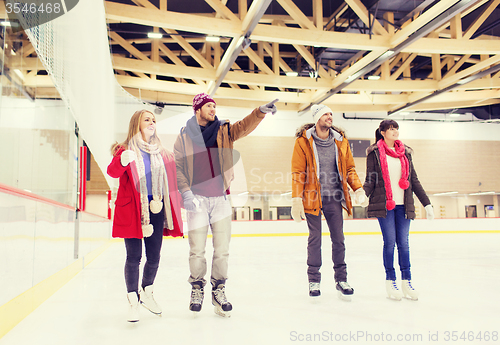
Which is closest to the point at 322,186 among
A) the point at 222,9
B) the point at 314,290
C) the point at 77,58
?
the point at 314,290

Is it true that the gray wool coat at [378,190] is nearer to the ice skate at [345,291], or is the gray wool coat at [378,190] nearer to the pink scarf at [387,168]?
the pink scarf at [387,168]

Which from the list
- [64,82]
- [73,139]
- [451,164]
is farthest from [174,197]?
[451,164]

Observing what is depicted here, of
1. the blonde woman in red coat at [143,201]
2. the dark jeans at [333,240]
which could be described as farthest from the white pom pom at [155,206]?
the dark jeans at [333,240]

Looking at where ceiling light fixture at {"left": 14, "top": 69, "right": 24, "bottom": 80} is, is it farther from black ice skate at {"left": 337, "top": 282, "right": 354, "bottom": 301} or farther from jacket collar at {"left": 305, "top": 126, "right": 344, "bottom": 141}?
black ice skate at {"left": 337, "top": 282, "right": 354, "bottom": 301}

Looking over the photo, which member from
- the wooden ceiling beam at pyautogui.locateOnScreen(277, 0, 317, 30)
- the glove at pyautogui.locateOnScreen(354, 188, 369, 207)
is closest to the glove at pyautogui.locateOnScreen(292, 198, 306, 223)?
the glove at pyautogui.locateOnScreen(354, 188, 369, 207)

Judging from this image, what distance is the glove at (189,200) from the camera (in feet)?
6.88

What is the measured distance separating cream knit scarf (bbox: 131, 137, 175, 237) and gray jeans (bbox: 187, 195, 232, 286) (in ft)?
0.49

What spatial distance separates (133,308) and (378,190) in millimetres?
1664

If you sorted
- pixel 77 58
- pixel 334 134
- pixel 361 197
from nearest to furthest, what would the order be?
pixel 361 197
pixel 334 134
pixel 77 58

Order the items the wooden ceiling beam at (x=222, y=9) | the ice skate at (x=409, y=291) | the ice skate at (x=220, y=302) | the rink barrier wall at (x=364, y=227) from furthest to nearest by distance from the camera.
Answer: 1. the rink barrier wall at (x=364, y=227)
2. the wooden ceiling beam at (x=222, y=9)
3. the ice skate at (x=409, y=291)
4. the ice skate at (x=220, y=302)

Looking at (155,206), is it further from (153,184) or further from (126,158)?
(126,158)

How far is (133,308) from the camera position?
1988mm

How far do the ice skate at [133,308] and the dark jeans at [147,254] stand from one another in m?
0.03

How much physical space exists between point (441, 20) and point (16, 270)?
21.9 feet
